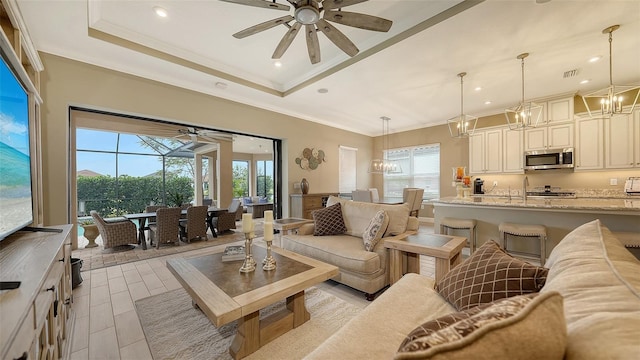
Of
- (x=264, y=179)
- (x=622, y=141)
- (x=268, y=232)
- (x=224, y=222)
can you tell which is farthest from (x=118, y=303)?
(x=622, y=141)

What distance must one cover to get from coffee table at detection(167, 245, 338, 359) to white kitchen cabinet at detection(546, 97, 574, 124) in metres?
5.80

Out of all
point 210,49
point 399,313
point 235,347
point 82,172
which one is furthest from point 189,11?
point 82,172

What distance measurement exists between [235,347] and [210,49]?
3.71 metres

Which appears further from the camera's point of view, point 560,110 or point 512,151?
point 512,151

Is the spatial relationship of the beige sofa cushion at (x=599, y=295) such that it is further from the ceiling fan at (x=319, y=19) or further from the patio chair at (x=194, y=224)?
the patio chair at (x=194, y=224)

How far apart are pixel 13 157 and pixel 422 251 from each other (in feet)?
10.3

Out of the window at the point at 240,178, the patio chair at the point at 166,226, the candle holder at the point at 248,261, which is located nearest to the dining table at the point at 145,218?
the patio chair at the point at 166,226

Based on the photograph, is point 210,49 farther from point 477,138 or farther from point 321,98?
point 477,138

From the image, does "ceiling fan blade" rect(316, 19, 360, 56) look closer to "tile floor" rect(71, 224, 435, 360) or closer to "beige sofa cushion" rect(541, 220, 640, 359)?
"beige sofa cushion" rect(541, 220, 640, 359)

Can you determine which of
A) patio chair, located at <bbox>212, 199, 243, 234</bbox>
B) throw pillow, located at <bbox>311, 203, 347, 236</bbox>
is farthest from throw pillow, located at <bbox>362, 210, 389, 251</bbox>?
patio chair, located at <bbox>212, 199, 243, 234</bbox>

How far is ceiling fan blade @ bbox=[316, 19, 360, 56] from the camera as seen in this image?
225cm

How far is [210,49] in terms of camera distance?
3453 millimetres

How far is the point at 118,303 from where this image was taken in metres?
2.39

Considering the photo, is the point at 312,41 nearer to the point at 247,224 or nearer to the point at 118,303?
the point at 247,224
